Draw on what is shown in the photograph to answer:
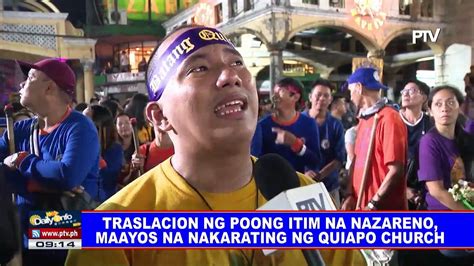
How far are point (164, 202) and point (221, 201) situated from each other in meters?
0.13

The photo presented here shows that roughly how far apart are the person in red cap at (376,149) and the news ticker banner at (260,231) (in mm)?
326

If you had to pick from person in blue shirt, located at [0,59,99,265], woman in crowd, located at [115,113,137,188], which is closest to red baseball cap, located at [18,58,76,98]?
person in blue shirt, located at [0,59,99,265]

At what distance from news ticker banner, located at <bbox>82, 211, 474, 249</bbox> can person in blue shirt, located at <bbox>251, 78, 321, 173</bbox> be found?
361mm

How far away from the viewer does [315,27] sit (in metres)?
1.64

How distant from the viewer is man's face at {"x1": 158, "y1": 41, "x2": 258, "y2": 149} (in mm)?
1061

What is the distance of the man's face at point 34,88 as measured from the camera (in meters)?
1.50

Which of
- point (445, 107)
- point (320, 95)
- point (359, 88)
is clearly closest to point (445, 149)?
point (445, 107)

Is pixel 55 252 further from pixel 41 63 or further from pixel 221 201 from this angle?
pixel 221 201

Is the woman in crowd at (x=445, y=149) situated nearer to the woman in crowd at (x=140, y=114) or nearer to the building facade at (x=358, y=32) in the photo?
the building facade at (x=358, y=32)

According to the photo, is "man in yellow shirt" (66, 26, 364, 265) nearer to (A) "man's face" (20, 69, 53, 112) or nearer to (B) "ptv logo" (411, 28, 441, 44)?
(A) "man's face" (20, 69, 53, 112)

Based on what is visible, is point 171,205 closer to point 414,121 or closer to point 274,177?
point 274,177

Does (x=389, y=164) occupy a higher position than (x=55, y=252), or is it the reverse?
(x=389, y=164)

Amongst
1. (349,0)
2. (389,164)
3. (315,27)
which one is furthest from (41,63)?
(389,164)

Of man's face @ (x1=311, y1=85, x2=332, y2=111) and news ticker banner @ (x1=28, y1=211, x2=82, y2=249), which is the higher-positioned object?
man's face @ (x1=311, y1=85, x2=332, y2=111)
